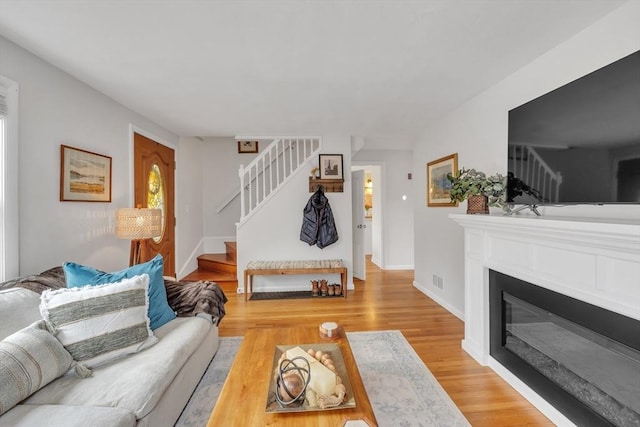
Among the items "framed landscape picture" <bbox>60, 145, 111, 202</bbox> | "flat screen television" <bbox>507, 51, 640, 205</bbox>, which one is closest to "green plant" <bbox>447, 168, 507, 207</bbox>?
"flat screen television" <bbox>507, 51, 640, 205</bbox>

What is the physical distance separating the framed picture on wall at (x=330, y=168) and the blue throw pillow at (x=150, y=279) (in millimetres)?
2586

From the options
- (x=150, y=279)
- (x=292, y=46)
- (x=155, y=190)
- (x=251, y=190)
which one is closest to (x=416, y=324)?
(x=150, y=279)

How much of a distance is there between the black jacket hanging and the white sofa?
2368mm

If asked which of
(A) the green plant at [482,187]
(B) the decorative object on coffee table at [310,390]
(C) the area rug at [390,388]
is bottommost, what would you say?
(C) the area rug at [390,388]

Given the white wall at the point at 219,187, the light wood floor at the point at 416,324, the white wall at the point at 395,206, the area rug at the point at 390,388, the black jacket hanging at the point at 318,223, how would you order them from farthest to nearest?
the white wall at the point at 395,206 < the white wall at the point at 219,187 < the black jacket hanging at the point at 318,223 < the light wood floor at the point at 416,324 < the area rug at the point at 390,388

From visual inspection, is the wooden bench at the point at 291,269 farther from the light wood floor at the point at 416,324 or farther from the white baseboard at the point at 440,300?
the white baseboard at the point at 440,300

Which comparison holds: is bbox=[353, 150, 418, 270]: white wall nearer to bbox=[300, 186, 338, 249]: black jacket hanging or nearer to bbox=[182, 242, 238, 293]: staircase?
bbox=[300, 186, 338, 249]: black jacket hanging

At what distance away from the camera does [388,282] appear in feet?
15.1

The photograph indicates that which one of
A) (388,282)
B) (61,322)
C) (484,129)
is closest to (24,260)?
(61,322)

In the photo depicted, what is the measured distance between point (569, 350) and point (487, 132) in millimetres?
1861

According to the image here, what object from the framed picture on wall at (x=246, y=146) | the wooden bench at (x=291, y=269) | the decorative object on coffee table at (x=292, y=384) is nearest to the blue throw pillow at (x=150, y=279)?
the decorative object on coffee table at (x=292, y=384)

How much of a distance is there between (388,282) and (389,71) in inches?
131

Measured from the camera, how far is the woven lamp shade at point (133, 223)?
2.59 m

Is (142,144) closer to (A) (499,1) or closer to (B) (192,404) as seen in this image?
(B) (192,404)
